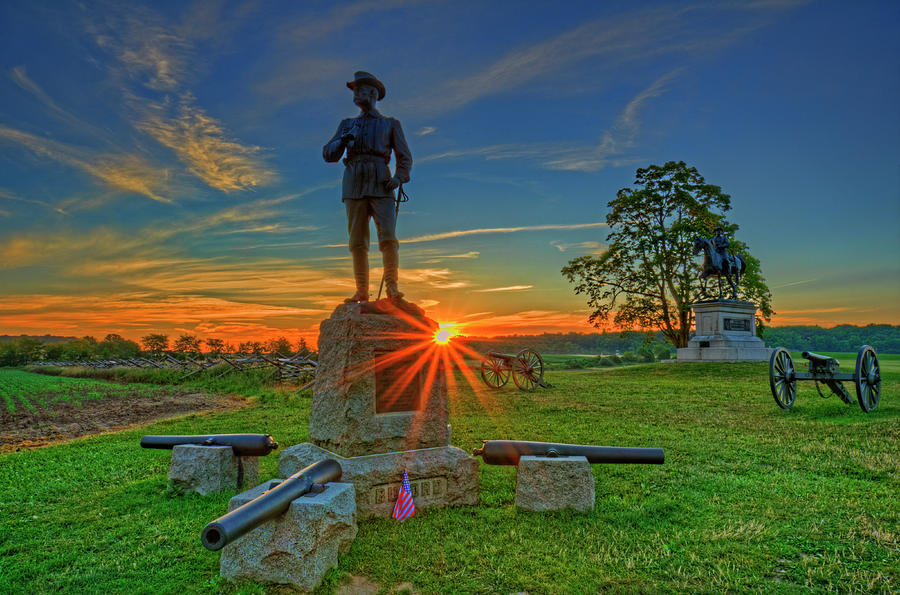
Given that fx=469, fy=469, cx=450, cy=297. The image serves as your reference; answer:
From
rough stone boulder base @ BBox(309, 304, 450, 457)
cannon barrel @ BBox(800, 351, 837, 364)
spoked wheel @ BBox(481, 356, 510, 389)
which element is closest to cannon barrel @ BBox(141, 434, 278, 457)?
rough stone boulder base @ BBox(309, 304, 450, 457)

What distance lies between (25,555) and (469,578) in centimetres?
379

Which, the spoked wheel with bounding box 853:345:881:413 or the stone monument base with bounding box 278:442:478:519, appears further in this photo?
the spoked wheel with bounding box 853:345:881:413

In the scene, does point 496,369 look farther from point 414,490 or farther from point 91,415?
point 91,415

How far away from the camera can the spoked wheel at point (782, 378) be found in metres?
9.92

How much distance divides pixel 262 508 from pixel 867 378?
12.3 m

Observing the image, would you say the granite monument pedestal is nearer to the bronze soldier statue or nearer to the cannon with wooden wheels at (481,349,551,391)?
the bronze soldier statue

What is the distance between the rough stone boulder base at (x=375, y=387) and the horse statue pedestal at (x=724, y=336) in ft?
65.3

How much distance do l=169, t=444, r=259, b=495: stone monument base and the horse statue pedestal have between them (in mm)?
21353

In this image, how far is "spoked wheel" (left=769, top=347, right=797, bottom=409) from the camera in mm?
9922

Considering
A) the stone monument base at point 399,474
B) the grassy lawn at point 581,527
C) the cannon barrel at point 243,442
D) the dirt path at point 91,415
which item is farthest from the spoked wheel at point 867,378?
the dirt path at point 91,415

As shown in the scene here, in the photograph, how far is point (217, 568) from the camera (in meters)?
3.75

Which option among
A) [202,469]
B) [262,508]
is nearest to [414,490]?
[262,508]

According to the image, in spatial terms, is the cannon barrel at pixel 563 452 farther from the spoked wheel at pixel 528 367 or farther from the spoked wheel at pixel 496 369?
the spoked wheel at pixel 496 369

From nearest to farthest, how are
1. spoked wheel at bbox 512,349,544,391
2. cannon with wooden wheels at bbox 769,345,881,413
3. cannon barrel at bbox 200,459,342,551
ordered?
1. cannon barrel at bbox 200,459,342,551
2. cannon with wooden wheels at bbox 769,345,881,413
3. spoked wheel at bbox 512,349,544,391
